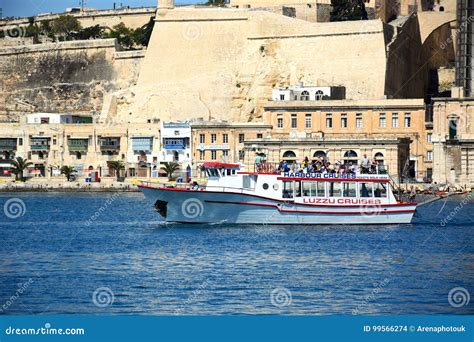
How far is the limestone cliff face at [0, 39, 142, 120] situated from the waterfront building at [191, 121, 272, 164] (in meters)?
13.4

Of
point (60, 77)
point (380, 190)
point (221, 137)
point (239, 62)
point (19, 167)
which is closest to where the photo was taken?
point (380, 190)

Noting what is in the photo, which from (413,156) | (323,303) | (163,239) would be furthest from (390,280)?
(413,156)

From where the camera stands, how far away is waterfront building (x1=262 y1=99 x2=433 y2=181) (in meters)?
97.2

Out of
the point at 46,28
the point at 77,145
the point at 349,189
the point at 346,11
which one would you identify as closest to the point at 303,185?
the point at 349,189

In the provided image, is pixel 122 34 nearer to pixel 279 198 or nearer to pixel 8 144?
pixel 8 144

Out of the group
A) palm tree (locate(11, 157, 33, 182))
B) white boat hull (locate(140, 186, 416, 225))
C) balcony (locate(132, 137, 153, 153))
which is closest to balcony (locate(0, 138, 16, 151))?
palm tree (locate(11, 157, 33, 182))

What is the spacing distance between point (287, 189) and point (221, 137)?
141ft

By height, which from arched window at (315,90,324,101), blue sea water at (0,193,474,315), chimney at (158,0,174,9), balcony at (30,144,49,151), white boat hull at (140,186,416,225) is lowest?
blue sea water at (0,193,474,315)

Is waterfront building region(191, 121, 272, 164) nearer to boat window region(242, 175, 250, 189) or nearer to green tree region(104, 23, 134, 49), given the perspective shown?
green tree region(104, 23, 134, 49)

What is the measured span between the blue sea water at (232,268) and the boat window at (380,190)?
141cm

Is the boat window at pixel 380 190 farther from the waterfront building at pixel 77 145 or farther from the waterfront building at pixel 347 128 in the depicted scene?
the waterfront building at pixel 77 145

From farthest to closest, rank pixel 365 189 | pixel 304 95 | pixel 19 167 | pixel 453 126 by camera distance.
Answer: pixel 19 167 < pixel 304 95 < pixel 453 126 < pixel 365 189

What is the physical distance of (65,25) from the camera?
130875 mm

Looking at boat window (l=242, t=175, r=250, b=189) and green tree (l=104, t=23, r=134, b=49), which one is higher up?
green tree (l=104, t=23, r=134, b=49)
